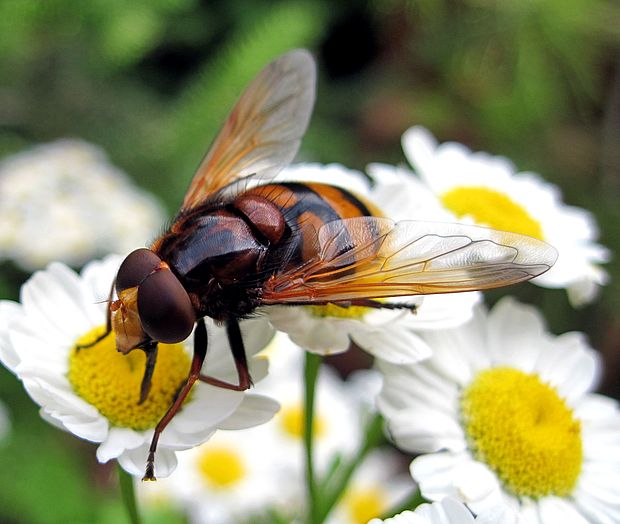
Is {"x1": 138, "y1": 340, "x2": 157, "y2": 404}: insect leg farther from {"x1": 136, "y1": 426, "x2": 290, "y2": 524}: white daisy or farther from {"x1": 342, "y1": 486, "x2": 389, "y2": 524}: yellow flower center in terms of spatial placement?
{"x1": 342, "y1": 486, "x2": 389, "y2": 524}: yellow flower center

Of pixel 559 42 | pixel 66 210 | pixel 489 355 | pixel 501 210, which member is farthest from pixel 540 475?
pixel 559 42

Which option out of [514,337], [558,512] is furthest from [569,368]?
[558,512]

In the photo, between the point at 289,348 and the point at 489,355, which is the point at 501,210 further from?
the point at 289,348

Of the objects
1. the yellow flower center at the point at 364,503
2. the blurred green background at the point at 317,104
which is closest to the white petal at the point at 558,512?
the yellow flower center at the point at 364,503

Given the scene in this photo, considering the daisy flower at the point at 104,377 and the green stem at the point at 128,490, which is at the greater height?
the daisy flower at the point at 104,377

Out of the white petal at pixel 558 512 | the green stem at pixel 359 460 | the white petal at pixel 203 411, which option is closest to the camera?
the white petal at pixel 203 411

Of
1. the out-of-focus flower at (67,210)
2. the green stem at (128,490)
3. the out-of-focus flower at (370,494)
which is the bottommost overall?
the out-of-focus flower at (370,494)

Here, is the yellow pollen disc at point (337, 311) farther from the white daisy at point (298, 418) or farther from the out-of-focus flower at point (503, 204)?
the white daisy at point (298, 418)
